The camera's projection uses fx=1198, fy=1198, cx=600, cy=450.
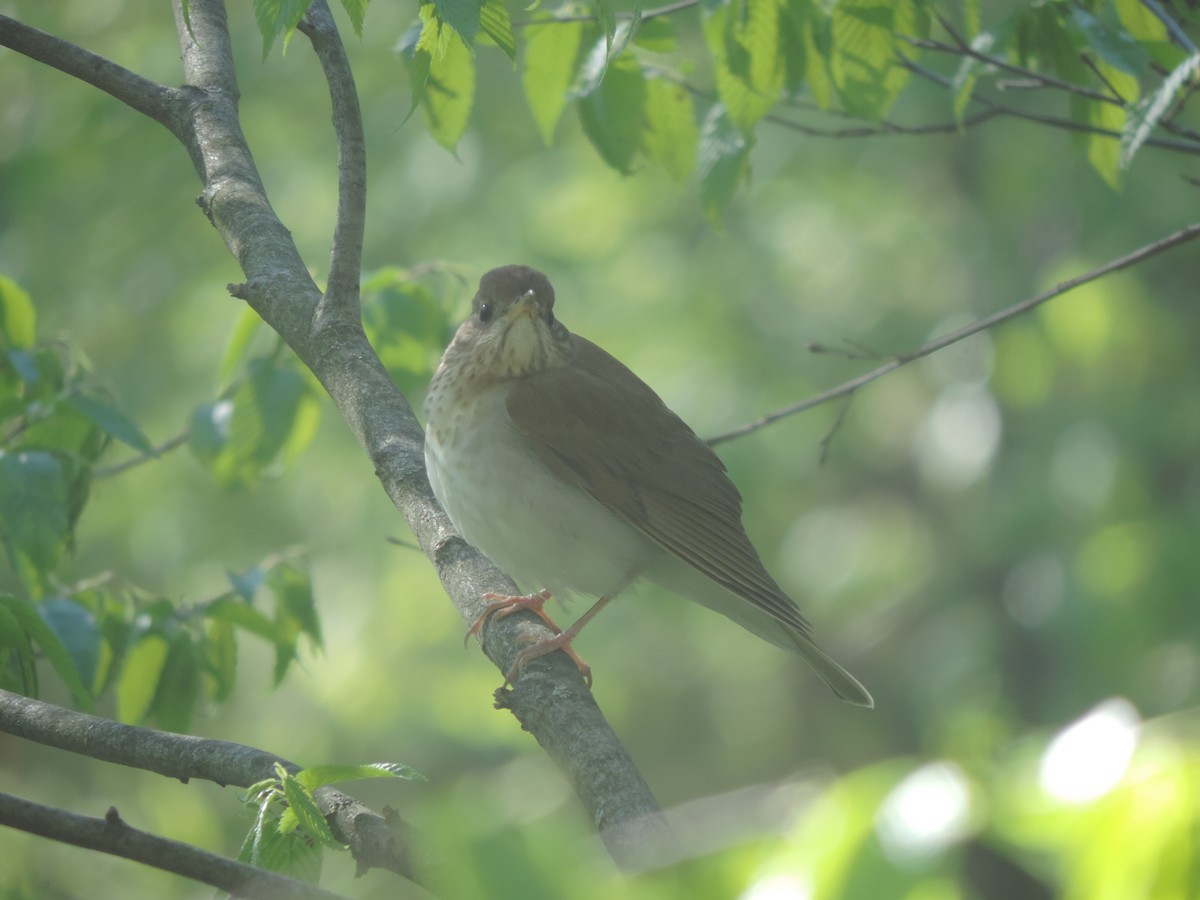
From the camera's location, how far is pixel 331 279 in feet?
10.3

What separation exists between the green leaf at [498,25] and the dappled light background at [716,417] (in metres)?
3.99

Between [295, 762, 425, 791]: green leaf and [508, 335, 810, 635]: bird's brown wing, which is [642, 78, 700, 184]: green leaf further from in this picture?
[295, 762, 425, 791]: green leaf

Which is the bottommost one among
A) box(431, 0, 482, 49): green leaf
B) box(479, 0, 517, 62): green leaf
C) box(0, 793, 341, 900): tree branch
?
box(0, 793, 341, 900): tree branch

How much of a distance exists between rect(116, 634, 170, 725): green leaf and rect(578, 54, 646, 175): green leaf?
78.2 inches

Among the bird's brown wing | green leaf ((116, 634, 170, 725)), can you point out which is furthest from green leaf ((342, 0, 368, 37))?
green leaf ((116, 634, 170, 725))

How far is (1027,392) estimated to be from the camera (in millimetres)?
8062

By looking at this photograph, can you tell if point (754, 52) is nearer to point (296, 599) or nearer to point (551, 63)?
point (551, 63)

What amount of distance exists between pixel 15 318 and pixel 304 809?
2.29 m

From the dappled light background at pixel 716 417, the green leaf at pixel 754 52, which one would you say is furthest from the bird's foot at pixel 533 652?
the dappled light background at pixel 716 417

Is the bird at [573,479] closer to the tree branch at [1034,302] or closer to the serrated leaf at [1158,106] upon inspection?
the tree branch at [1034,302]

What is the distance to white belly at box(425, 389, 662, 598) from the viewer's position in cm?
357

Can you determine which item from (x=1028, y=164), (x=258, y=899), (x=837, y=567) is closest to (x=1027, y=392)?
(x=1028, y=164)

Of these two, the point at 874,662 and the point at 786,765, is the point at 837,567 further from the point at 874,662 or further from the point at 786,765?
the point at 786,765

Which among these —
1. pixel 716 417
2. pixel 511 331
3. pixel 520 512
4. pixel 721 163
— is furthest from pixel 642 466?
pixel 716 417
